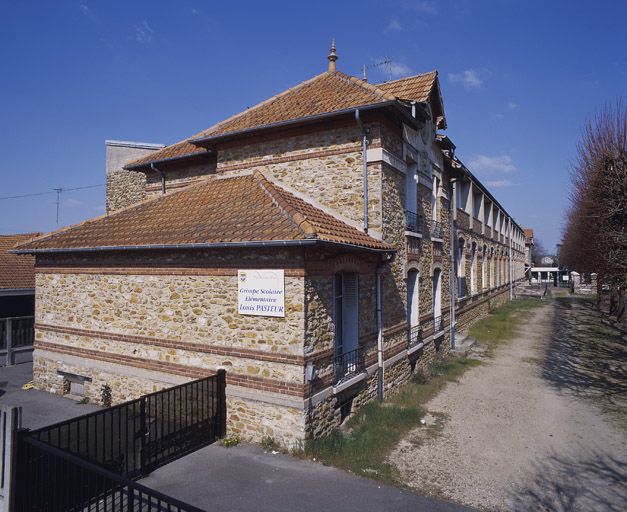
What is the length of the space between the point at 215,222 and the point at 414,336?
686cm

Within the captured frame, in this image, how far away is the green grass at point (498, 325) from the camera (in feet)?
61.2

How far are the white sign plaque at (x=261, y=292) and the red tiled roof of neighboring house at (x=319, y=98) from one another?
172 inches

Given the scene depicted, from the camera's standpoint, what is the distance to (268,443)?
24.0 ft

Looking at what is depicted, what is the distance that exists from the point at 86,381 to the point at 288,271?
21.2ft

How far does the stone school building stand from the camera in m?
7.37

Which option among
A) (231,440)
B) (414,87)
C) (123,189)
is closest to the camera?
(231,440)

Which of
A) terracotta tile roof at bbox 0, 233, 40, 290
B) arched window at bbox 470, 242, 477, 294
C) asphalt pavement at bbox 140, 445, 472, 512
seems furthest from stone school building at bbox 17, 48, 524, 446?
arched window at bbox 470, 242, 477, 294

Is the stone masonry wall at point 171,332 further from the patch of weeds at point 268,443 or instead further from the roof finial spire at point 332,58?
the roof finial spire at point 332,58

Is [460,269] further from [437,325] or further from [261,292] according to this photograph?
[261,292]

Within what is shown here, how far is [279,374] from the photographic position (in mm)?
7254

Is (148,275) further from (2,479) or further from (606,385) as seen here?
(606,385)

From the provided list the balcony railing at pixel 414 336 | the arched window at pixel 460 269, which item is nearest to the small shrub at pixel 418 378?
the balcony railing at pixel 414 336

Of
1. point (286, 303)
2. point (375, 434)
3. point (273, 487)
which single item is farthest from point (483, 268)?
point (273, 487)

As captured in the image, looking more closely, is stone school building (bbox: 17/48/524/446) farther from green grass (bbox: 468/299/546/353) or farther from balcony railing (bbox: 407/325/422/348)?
green grass (bbox: 468/299/546/353)
